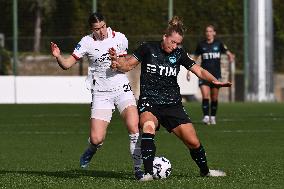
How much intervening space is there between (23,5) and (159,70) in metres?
28.5

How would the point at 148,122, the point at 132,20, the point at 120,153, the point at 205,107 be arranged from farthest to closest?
the point at 132,20, the point at 205,107, the point at 120,153, the point at 148,122

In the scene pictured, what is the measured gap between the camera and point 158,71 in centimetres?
1190

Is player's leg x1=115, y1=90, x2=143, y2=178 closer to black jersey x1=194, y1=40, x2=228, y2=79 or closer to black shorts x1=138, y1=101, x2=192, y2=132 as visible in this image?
black shorts x1=138, y1=101, x2=192, y2=132

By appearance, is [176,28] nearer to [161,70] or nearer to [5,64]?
[161,70]

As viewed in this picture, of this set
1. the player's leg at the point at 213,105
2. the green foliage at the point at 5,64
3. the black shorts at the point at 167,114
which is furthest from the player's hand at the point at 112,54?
the green foliage at the point at 5,64

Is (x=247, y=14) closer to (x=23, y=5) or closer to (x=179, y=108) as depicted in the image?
(x=23, y=5)

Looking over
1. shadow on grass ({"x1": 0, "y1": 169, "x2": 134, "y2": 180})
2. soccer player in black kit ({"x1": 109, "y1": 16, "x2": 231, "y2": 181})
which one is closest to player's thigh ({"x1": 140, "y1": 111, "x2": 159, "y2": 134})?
soccer player in black kit ({"x1": 109, "y1": 16, "x2": 231, "y2": 181})

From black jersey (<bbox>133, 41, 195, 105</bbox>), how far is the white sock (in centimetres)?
65

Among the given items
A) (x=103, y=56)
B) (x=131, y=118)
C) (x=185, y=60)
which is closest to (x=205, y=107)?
(x=103, y=56)

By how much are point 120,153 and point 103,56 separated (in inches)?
133

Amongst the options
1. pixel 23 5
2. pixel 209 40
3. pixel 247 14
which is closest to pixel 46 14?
pixel 23 5

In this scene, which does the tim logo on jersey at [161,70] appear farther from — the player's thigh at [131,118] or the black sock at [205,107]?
the black sock at [205,107]

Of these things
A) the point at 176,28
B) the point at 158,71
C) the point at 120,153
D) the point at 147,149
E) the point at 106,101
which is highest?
the point at 176,28

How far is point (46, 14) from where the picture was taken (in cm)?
4075
